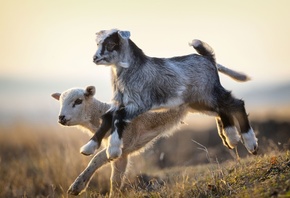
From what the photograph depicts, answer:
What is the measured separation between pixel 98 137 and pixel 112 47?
3.47 ft

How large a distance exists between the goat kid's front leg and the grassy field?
27.3 inches

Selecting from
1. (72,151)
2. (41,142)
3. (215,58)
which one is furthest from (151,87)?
(41,142)

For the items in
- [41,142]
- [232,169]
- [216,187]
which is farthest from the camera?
[41,142]

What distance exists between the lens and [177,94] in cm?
725

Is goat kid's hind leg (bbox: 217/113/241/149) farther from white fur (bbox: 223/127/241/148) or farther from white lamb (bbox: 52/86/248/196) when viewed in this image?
white lamb (bbox: 52/86/248/196)

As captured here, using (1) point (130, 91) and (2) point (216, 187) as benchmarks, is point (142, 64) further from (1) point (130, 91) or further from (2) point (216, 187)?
(2) point (216, 187)

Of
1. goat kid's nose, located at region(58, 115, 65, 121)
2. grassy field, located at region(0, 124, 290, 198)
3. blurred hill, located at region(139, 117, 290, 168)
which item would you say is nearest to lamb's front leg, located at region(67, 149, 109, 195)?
grassy field, located at region(0, 124, 290, 198)

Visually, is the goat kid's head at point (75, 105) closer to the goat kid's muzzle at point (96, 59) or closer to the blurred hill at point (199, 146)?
the goat kid's muzzle at point (96, 59)

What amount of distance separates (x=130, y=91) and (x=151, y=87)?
0.90 ft

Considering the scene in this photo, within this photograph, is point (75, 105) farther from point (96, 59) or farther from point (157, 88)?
point (96, 59)

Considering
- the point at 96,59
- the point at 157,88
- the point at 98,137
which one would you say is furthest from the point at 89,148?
the point at 157,88

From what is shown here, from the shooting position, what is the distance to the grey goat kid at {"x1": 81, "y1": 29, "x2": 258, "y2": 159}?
6844 millimetres

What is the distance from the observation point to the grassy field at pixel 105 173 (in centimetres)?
623

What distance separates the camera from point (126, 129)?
8.43 meters
